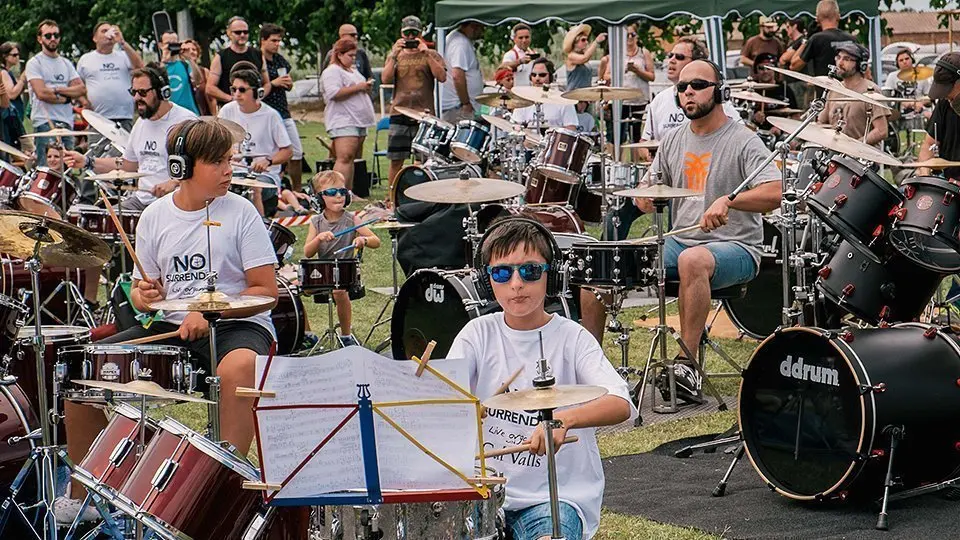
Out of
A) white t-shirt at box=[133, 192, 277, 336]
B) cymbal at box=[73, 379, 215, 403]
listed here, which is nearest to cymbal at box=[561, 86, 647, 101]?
white t-shirt at box=[133, 192, 277, 336]

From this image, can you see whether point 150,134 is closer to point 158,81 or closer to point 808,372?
point 158,81

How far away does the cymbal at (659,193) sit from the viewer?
275 inches

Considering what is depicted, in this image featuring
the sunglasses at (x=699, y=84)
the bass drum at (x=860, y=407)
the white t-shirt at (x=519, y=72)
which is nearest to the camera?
the bass drum at (x=860, y=407)

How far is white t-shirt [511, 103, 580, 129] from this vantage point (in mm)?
12867

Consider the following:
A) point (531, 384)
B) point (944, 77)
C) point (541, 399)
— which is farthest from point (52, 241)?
point (944, 77)

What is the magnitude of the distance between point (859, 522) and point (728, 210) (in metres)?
2.19

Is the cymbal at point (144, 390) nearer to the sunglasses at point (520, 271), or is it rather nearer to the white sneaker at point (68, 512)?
the white sneaker at point (68, 512)

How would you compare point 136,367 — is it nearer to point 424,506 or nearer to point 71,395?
point 71,395

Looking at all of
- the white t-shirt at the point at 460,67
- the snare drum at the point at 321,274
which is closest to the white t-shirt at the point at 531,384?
the snare drum at the point at 321,274

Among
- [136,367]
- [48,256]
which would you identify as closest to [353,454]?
[136,367]

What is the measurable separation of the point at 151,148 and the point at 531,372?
5.87m

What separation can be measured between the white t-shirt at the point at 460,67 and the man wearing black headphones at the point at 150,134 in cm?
573

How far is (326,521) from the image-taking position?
12.4 ft

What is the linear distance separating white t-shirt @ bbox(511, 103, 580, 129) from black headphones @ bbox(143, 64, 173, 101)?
4.29 metres
